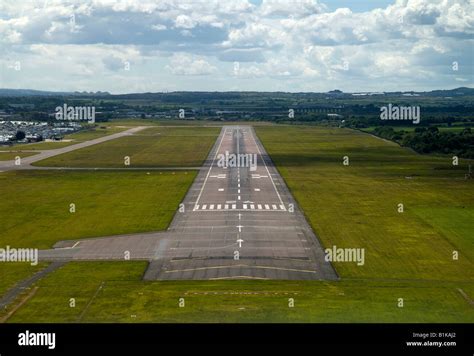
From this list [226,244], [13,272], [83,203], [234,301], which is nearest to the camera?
[234,301]

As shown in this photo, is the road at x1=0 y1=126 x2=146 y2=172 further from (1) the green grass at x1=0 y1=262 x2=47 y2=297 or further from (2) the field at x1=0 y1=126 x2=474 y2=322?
(1) the green grass at x1=0 y1=262 x2=47 y2=297

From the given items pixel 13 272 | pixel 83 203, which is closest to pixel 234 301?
pixel 13 272

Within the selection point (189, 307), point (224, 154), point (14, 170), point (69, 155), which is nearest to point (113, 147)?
point (69, 155)

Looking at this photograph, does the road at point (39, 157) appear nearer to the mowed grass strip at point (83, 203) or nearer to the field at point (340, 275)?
the mowed grass strip at point (83, 203)

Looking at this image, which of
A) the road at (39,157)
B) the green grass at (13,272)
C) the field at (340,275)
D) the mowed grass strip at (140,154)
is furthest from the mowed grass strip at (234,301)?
the mowed grass strip at (140,154)

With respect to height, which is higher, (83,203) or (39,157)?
(39,157)

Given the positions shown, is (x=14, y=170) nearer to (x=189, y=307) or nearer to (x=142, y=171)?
(x=142, y=171)

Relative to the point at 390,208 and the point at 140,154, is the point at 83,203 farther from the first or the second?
the point at 140,154
